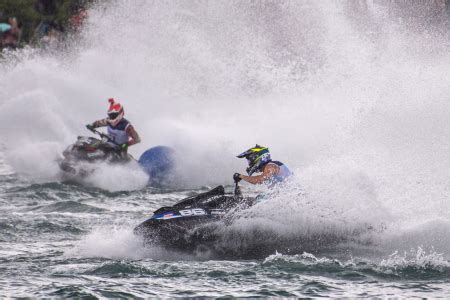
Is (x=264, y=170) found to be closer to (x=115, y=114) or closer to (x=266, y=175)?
(x=266, y=175)

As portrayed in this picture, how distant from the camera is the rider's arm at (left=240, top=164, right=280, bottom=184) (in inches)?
517

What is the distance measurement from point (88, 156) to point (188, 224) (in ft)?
25.6

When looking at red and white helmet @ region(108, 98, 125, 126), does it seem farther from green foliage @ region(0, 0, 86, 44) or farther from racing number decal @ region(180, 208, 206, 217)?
green foliage @ region(0, 0, 86, 44)

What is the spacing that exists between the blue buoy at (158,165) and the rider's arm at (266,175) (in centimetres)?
683

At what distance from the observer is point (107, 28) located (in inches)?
1164

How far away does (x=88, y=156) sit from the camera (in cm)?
1945

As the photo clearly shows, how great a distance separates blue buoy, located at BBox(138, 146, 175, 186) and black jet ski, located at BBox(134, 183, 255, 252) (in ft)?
24.4

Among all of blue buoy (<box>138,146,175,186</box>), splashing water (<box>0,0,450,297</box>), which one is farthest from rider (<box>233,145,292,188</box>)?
blue buoy (<box>138,146,175,186</box>)

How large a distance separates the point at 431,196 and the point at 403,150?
682 cm

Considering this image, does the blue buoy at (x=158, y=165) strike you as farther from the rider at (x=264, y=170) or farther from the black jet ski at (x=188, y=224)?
the black jet ski at (x=188, y=224)

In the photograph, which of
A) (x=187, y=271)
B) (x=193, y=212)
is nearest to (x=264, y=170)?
(x=193, y=212)

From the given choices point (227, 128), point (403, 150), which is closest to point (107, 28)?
point (227, 128)

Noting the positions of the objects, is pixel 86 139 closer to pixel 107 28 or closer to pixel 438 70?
pixel 438 70

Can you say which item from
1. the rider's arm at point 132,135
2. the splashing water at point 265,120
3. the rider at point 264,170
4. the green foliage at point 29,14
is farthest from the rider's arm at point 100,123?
the green foliage at point 29,14
